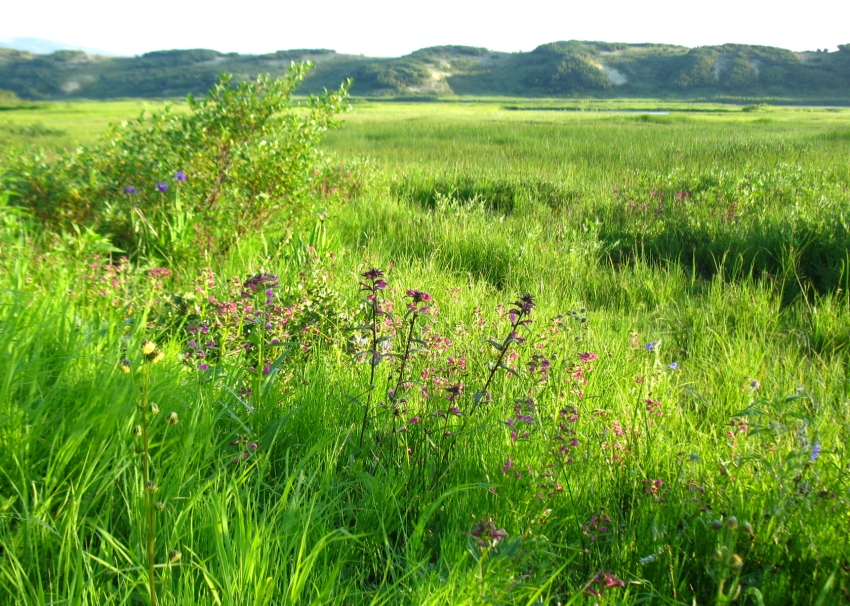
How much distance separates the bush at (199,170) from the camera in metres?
4.78

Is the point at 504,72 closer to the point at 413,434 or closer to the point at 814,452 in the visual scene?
the point at 413,434

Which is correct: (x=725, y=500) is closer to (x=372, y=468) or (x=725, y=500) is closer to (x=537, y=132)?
(x=372, y=468)

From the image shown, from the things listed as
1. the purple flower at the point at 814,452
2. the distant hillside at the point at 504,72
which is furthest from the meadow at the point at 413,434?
the distant hillside at the point at 504,72

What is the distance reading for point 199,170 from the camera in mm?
5082

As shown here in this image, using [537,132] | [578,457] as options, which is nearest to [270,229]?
[578,457]

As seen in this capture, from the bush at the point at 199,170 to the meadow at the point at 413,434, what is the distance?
0.21m

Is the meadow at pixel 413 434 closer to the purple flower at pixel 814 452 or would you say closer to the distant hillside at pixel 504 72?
the purple flower at pixel 814 452

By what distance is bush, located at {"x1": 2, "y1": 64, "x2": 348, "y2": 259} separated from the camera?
15.7 ft

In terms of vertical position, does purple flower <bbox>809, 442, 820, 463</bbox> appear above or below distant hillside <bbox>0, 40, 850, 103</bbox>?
below

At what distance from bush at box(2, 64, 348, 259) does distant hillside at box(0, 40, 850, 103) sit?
85.0m

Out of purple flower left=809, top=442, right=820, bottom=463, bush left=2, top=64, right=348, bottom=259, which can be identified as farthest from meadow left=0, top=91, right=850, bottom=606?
bush left=2, top=64, right=348, bottom=259

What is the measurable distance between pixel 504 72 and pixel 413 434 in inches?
5274

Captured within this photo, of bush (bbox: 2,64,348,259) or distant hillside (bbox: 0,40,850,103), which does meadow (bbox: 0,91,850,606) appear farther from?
distant hillside (bbox: 0,40,850,103)

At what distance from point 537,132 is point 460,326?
15.7 m
